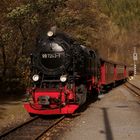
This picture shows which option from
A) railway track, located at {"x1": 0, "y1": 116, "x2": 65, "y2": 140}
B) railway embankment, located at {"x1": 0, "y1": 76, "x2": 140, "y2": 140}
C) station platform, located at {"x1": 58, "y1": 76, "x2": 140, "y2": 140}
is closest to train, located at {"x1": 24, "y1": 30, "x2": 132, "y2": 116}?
railway track, located at {"x1": 0, "y1": 116, "x2": 65, "y2": 140}

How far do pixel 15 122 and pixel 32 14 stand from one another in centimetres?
977

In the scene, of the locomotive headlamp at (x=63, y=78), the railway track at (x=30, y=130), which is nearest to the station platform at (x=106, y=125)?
the railway track at (x=30, y=130)

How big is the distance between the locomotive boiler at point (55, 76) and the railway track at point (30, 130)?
0.53 m

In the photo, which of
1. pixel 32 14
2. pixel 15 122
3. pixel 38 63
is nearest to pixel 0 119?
pixel 15 122

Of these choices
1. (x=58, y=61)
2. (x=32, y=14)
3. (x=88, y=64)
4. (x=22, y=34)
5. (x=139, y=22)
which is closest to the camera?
(x=58, y=61)

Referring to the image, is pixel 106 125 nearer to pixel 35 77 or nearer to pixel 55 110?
pixel 55 110

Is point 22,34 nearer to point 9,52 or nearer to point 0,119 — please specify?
point 9,52

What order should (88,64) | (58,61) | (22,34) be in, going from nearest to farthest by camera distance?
(58,61) < (88,64) < (22,34)

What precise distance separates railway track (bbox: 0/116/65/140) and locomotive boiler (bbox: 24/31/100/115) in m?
0.53

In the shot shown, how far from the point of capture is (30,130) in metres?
13.7

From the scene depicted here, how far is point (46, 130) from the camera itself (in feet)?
43.2

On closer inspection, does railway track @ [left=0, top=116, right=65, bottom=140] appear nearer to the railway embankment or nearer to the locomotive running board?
the locomotive running board

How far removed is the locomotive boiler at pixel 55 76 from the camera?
1639 centimetres

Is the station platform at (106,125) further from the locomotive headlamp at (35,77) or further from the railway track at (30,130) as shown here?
the locomotive headlamp at (35,77)
